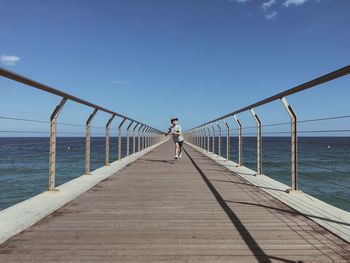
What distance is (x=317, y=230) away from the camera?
2615 millimetres

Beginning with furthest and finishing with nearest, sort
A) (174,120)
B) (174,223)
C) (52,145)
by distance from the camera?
1. (174,120)
2. (52,145)
3. (174,223)

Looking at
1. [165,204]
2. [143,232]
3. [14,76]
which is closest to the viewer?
[143,232]

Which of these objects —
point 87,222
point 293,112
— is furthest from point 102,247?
point 293,112

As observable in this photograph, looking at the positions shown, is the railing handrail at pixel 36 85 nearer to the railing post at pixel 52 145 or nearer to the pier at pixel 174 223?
the pier at pixel 174 223

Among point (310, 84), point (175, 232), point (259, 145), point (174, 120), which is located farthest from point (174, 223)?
point (174, 120)

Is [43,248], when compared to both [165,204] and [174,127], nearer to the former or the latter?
[165,204]

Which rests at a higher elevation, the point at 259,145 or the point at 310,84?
the point at 310,84

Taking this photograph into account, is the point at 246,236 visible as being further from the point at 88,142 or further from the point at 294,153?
the point at 88,142

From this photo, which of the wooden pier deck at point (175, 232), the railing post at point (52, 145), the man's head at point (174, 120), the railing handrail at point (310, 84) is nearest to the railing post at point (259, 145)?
the railing handrail at point (310, 84)

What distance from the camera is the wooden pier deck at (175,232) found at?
83.6 inches

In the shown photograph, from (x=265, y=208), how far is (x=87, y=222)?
1656 mm

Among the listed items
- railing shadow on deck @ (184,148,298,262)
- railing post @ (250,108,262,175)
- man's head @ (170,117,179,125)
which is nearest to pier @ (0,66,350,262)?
railing shadow on deck @ (184,148,298,262)

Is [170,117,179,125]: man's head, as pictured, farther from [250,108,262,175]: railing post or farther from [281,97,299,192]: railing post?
[281,97,299,192]: railing post

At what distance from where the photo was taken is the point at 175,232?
8.50 feet
